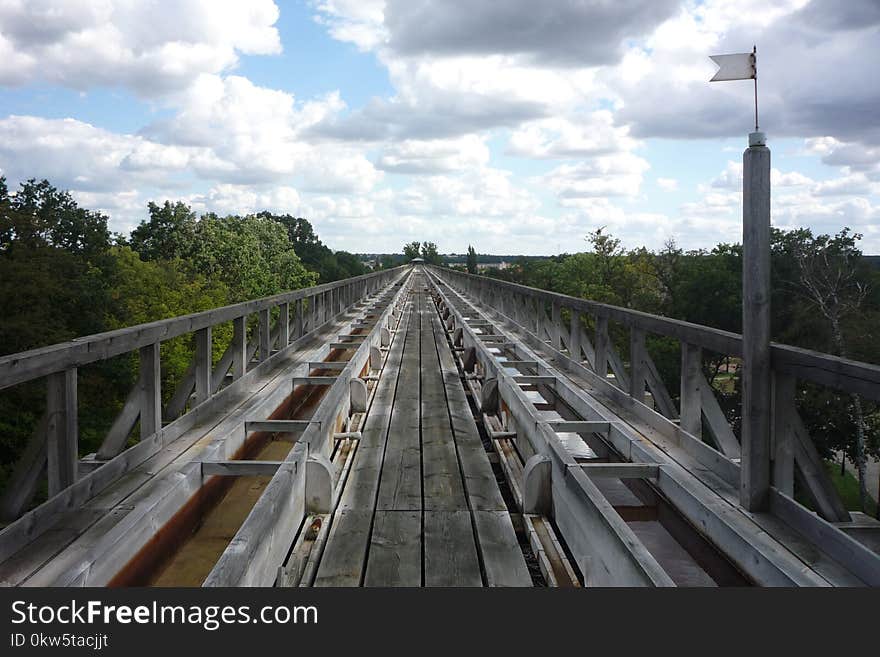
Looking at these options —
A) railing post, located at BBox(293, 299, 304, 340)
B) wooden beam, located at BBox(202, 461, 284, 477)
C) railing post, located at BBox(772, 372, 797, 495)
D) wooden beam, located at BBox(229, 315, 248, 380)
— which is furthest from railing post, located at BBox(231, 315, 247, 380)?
railing post, located at BBox(772, 372, 797, 495)

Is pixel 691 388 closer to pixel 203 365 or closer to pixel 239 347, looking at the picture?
pixel 203 365

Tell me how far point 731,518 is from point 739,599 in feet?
3.50

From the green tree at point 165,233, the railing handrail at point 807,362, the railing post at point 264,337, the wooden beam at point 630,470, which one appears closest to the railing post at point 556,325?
the railing post at point 264,337

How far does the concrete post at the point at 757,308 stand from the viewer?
129 inches

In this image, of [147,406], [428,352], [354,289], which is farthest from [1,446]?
[147,406]

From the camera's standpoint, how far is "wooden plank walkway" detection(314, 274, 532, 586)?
3.13 meters

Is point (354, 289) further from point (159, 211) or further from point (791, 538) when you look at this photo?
point (159, 211)

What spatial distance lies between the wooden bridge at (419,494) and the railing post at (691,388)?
13 mm

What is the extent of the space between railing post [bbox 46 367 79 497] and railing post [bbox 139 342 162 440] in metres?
0.84

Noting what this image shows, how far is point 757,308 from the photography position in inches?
131

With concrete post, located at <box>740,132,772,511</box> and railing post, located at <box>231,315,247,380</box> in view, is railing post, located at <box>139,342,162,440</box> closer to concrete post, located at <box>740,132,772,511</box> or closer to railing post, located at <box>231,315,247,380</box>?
railing post, located at <box>231,315,247,380</box>

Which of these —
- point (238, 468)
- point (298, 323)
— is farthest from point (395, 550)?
point (298, 323)

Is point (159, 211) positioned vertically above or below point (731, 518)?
above

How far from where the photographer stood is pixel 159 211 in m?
62.6
